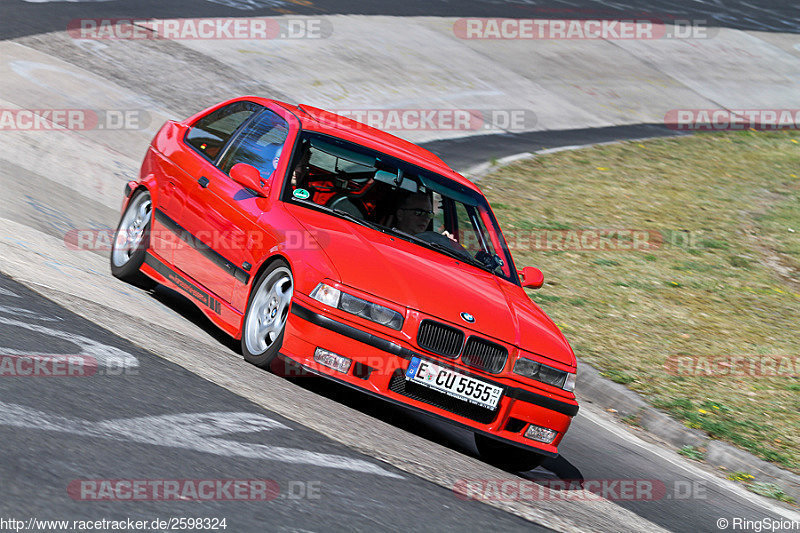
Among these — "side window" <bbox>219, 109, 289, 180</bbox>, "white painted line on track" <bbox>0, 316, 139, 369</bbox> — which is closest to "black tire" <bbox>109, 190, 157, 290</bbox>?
"side window" <bbox>219, 109, 289, 180</bbox>

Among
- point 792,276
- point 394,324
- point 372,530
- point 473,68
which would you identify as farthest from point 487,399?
point 473,68

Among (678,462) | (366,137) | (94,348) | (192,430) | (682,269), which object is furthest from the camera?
(682,269)

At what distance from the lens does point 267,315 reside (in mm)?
6508

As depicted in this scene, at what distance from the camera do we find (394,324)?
5965 millimetres

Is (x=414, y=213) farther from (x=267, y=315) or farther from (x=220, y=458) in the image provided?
(x=220, y=458)

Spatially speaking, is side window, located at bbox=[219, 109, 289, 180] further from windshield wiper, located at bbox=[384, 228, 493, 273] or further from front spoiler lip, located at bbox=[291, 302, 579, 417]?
front spoiler lip, located at bbox=[291, 302, 579, 417]

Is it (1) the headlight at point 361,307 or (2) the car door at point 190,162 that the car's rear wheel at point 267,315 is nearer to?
(1) the headlight at point 361,307

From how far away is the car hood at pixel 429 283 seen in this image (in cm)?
610

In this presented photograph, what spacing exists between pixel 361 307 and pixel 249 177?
4.84ft

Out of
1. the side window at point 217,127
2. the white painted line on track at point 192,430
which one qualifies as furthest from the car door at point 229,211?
the white painted line on track at point 192,430

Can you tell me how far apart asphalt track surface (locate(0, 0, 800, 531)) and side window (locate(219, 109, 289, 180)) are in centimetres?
122

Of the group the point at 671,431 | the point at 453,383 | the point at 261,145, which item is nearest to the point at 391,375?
the point at 453,383

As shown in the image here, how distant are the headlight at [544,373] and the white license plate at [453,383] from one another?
0.20m

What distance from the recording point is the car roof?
7561 mm
